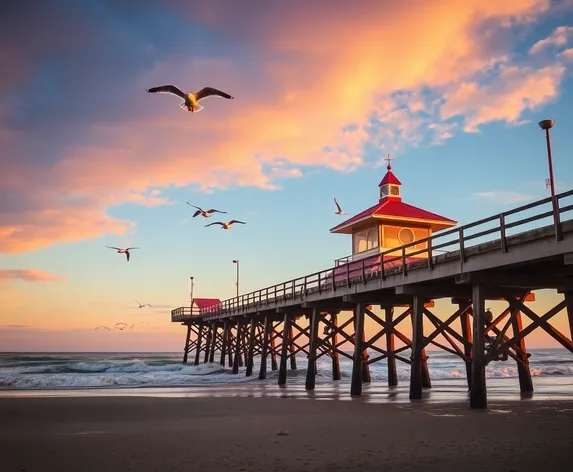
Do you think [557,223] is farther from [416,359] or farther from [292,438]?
[292,438]

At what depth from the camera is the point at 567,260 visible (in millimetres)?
11195

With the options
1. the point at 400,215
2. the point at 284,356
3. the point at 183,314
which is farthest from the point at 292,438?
the point at 183,314

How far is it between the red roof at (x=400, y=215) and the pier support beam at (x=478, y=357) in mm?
10368

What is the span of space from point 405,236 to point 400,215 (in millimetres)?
971

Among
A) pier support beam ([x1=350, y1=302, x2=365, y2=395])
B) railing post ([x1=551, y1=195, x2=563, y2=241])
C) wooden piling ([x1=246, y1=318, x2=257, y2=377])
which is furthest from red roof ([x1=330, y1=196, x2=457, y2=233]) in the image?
railing post ([x1=551, y1=195, x2=563, y2=241])

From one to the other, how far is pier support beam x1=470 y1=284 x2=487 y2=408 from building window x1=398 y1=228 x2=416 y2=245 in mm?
10504

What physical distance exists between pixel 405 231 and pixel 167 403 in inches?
525

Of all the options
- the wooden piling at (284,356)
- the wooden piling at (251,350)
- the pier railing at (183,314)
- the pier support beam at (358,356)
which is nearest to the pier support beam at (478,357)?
the pier support beam at (358,356)

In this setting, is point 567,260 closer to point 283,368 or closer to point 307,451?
point 307,451

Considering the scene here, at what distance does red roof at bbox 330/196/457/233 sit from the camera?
24125 millimetres

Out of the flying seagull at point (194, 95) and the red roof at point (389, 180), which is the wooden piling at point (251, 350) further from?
the flying seagull at point (194, 95)

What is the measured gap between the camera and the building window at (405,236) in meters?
24.4

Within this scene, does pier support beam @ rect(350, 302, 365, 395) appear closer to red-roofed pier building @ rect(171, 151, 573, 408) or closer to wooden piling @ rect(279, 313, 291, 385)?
red-roofed pier building @ rect(171, 151, 573, 408)

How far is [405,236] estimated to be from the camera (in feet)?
80.3
